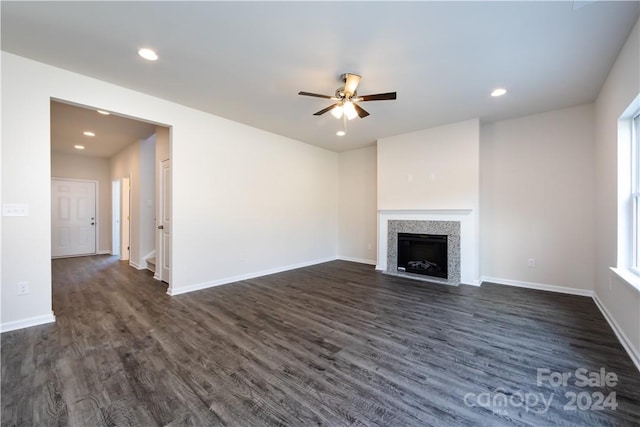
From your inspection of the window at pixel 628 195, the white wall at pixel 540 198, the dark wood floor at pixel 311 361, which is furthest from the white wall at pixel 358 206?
the window at pixel 628 195

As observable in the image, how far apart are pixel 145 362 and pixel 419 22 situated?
3.52 m

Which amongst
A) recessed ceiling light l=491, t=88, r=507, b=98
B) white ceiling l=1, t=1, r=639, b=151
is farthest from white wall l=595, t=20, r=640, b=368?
recessed ceiling light l=491, t=88, r=507, b=98

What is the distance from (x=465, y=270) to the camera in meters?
4.35

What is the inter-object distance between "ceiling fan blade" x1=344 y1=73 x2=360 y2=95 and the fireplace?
3.04 m

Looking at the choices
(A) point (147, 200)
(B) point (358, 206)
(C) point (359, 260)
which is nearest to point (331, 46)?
(B) point (358, 206)

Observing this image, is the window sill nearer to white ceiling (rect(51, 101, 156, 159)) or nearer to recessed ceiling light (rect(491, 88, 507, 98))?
recessed ceiling light (rect(491, 88, 507, 98))

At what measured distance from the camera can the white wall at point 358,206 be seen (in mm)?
6051

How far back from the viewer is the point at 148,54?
2545 mm

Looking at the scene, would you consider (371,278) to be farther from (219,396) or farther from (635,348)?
(219,396)

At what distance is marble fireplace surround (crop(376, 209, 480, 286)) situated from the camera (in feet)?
14.1

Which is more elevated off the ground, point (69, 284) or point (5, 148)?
point (5, 148)

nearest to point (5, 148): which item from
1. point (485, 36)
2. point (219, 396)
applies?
point (219, 396)

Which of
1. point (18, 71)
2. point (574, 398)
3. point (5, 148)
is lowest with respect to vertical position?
point (574, 398)

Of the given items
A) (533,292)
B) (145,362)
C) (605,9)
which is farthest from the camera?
(533,292)
